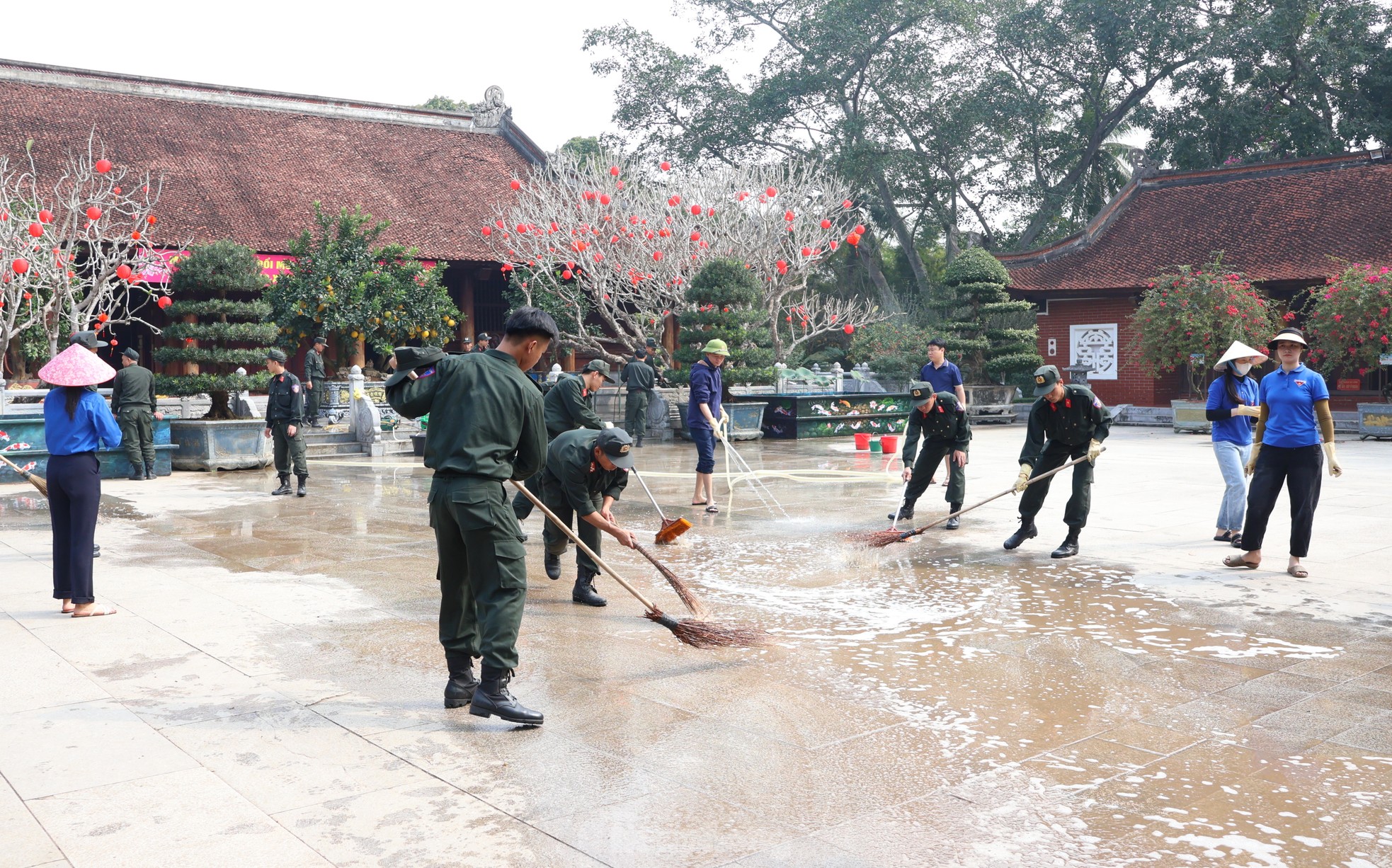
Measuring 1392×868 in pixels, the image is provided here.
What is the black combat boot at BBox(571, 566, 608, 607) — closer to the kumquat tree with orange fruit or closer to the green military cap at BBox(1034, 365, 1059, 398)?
the green military cap at BBox(1034, 365, 1059, 398)

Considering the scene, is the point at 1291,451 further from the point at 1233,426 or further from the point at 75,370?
the point at 75,370

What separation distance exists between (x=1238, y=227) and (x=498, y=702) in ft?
79.1

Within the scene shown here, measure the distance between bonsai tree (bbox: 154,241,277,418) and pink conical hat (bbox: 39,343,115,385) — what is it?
306 inches

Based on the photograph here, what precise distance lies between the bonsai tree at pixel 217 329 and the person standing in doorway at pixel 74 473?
25.9 ft

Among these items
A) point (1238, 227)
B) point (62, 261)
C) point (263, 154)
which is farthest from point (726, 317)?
point (1238, 227)

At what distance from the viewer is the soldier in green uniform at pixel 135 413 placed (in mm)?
12586

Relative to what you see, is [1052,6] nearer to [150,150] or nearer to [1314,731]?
[150,150]

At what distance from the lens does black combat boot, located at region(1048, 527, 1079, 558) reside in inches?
299

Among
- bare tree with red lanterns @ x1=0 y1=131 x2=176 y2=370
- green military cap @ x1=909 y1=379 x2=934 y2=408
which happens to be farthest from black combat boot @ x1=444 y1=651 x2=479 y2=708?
bare tree with red lanterns @ x1=0 y1=131 x2=176 y2=370

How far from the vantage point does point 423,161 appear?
82.7 feet

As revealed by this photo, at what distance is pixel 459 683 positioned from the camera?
14.4 feet

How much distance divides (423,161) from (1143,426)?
16581mm

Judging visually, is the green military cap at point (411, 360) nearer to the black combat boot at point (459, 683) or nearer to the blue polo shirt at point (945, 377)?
the black combat boot at point (459, 683)

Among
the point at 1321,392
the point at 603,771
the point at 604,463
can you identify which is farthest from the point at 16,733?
the point at 1321,392
